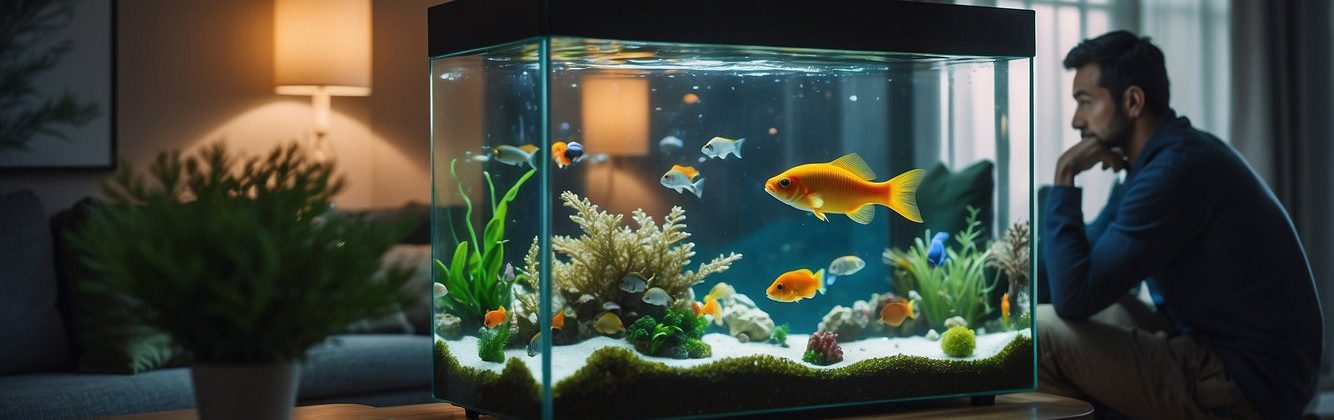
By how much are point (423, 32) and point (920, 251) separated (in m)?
3.16

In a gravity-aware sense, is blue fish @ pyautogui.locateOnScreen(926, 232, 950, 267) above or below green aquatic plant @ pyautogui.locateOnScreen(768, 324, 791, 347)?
above

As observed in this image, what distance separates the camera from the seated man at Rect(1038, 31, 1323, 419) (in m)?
2.72

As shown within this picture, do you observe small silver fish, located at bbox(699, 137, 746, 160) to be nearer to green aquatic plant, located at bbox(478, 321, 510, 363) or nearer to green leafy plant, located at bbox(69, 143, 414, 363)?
green aquatic plant, located at bbox(478, 321, 510, 363)

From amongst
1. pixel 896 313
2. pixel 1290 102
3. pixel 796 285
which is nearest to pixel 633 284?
pixel 796 285

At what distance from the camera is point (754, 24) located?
5.66 feet

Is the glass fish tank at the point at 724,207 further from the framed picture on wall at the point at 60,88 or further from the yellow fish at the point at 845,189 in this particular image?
the framed picture on wall at the point at 60,88

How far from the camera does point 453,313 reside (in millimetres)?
1843

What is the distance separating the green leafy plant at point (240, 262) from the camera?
4.18ft

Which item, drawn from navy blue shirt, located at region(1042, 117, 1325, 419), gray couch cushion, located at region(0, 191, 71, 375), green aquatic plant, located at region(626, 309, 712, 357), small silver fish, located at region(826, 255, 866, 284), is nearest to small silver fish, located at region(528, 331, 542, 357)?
green aquatic plant, located at region(626, 309, 712, 357)

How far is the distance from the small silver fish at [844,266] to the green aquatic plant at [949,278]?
2.0 inches

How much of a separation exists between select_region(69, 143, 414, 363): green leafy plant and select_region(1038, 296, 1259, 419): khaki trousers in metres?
1.95

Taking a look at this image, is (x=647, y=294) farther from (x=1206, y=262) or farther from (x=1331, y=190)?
(x=1331, y=190)

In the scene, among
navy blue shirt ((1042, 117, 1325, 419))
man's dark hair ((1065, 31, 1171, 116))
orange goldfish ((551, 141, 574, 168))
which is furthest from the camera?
man's dark hair ((1065, 31, 1171, 116))

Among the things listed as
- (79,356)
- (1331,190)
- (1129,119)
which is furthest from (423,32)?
(1331,190)
